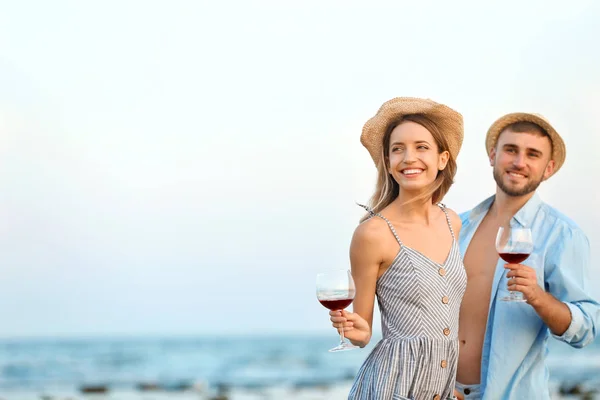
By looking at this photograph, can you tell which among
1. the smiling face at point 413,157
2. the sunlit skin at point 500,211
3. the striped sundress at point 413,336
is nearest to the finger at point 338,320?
the striped sundress at point 413,336

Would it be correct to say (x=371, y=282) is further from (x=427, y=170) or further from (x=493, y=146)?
(x=493, y=146)

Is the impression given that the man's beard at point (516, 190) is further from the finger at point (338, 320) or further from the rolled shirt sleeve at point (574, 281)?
the finger at point (338, 320)

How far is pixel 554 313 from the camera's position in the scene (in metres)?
4.90

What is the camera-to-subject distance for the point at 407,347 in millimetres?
4289

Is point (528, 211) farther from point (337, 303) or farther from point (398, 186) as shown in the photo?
point (337, 303)

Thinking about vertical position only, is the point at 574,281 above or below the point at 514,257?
below

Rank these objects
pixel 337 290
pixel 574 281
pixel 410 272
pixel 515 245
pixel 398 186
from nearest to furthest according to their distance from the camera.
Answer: pixel 337 290 < pixel 410 272 < pixel 398 186 < pixel 515 245 < pixel 574 281

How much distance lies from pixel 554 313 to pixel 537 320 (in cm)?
25

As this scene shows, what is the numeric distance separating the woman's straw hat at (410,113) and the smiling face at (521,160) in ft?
2.58

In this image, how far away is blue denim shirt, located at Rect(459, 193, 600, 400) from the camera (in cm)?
504

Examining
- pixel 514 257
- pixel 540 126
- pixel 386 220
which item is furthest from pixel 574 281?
pixel 386 220

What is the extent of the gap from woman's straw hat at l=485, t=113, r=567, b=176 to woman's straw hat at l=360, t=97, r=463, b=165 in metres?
0.88

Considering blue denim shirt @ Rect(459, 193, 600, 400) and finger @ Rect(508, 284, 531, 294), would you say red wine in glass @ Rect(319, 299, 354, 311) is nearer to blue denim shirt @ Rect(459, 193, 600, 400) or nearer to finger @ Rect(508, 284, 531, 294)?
finger @ Rect(508, 284, 531, 294)

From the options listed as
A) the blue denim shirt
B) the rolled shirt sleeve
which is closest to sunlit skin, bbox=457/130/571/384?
the blue denim shirt
